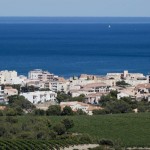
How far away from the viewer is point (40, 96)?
153ft

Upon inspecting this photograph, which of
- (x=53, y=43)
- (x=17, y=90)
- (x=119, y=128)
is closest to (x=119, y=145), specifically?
(x=119, y=128)

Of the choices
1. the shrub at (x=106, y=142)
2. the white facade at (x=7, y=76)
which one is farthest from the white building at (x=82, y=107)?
the white facade at (x=7, y=76)

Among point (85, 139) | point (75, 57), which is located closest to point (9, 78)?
point (75, 57)

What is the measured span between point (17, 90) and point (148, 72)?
21277 millimetres

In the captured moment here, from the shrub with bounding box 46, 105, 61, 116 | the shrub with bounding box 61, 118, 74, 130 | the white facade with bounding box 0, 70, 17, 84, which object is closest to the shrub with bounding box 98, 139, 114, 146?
the shrub with bounding box 61, 118, 74, 130

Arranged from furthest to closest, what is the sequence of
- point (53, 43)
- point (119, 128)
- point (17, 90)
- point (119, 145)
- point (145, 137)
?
point (53, 43) < point (17, 90) < point (119, 128) < point (145, 137) < point (119, 145)

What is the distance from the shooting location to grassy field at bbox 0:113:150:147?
80.9ft

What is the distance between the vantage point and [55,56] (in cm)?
8406

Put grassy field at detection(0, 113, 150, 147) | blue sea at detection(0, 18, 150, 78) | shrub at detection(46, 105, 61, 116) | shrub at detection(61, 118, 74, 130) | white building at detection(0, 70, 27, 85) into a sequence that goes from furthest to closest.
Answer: blue sea at detection(0, 18, 150, 78)
white building at detection(0, 70, 27, 85)
shrub at detection(46, 105, 61, 116)
shrub at detection(61, 118, 74, 130)
grassy field at detection(0, 113, 150, 147)

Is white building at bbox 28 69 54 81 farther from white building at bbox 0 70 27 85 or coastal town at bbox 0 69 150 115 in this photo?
white building at bbox 0 70 27 85

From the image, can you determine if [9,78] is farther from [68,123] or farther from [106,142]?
[106,142]

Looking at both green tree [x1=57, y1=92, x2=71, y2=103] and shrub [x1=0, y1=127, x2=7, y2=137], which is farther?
green tree [x1=57, y1=92, x2=71, y2=103]

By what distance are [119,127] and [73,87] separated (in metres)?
24.9

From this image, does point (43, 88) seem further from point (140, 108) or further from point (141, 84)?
point (140, 108)
